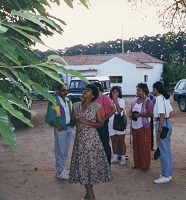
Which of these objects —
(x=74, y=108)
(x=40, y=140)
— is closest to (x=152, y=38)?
(x=40, y=140)

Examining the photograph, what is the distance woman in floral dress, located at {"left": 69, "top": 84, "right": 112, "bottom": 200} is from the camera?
14.6 ft

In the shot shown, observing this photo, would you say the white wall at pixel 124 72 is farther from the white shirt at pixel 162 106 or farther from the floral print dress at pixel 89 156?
the floral print dress at pixel 89 156

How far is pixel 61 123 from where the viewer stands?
5492mm

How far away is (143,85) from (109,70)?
93.0 ft

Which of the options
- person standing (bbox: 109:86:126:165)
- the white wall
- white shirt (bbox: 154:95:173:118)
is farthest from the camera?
the white wall

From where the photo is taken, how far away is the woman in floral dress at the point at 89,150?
14.6 ft

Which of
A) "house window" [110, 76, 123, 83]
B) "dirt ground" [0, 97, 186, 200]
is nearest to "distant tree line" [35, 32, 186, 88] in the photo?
"house window" [110, 76, 123, 83]

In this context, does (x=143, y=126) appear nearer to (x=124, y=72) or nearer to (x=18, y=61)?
(x=18, y=61)

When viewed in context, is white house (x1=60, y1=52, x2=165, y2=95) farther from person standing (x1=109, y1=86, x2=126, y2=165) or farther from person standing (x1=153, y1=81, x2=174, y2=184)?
person standing (x1=153, y1=81, x2=174, y2=184)

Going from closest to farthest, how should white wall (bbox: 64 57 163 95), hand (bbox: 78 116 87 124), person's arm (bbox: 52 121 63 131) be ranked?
hand (bbox: 78 116 87 124) → person's arm (bbox: 52 121 63 131) → white wall (bbox: 64 57 163 95)

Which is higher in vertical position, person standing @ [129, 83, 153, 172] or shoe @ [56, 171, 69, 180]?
person standing @ [129, 83, 153, 172]

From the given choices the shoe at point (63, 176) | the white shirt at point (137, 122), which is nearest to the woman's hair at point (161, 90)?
the white shirt at point (137, 122)

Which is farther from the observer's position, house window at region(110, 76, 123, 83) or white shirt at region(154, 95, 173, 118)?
house window at region(110, 76, 123, 83)

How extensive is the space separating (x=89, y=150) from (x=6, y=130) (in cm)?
355
